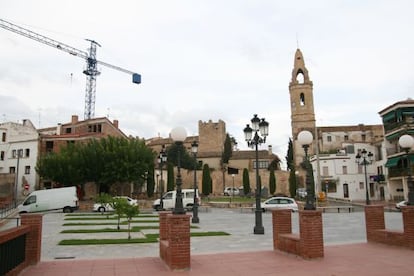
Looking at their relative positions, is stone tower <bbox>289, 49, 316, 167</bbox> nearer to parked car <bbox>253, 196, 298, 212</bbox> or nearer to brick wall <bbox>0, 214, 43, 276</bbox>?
parked car <bbox>253, 196, 298, 212</bbox>

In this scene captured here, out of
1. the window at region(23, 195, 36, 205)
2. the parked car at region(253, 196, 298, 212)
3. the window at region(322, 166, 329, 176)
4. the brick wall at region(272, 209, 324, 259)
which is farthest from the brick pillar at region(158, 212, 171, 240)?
the window at region(322, 166, 329, 176)

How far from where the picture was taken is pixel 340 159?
53.5m

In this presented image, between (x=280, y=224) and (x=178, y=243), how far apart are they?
379cm

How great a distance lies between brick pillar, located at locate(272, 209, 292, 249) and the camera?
Result: 424 inches

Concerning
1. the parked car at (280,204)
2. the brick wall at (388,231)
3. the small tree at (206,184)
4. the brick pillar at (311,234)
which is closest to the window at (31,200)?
the parked car at (280,204)

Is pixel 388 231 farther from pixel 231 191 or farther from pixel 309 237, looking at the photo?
pixel 231 191

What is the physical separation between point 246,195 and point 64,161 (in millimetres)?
27267

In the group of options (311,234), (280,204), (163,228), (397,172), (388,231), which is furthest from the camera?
(397,172)

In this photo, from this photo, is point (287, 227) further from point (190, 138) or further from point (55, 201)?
point (190, 138)

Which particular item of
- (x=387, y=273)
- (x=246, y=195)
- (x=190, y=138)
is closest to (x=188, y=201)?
(x=246, y=195)

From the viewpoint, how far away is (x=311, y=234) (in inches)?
360

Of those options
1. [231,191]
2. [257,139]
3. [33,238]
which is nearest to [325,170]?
[231,191]

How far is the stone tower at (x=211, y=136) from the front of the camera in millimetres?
80625

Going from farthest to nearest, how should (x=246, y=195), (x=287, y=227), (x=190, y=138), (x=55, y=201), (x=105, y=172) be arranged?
(x=190, y=138), (x=246, y=195), (x=105, y=172), (x=55, y=201), (x=287, y=227)
